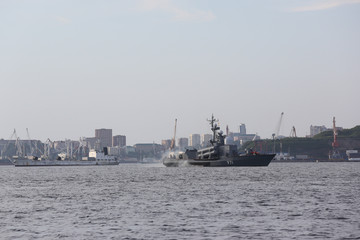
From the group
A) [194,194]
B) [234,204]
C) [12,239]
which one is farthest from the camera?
[194,194]

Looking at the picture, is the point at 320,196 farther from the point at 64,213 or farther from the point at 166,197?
the point at 64,213

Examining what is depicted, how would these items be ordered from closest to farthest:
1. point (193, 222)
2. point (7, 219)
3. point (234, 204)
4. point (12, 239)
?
point (12, 239) → point (193, 222) → point (7, 219) → point (234, 204)

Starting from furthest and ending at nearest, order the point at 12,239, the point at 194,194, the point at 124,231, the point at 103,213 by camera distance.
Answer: the point at 194,194 < the point at 103,213 < the point at 124,231 < the point at 12,239

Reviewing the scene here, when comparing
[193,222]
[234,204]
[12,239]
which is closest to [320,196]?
[234,204]

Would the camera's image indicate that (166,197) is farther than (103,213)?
Yes

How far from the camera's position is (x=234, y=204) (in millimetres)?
61562

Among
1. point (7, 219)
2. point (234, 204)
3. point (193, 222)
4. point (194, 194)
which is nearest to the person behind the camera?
point (193, 222)

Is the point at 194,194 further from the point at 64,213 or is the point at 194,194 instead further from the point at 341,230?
the point at 341,230

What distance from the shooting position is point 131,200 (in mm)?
68500

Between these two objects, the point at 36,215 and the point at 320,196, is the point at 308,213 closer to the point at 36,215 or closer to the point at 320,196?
the point at 320,196

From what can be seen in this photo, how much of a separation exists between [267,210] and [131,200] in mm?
19492

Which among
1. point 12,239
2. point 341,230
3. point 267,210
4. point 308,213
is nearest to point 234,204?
point 267,210

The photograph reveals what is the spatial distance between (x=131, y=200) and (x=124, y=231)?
2517 centimetres

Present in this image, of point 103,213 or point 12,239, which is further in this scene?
point 103,213
